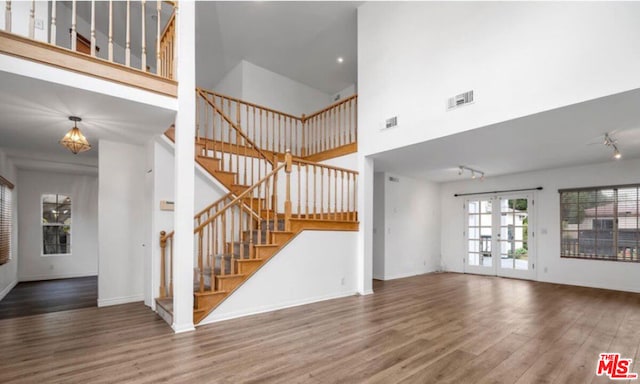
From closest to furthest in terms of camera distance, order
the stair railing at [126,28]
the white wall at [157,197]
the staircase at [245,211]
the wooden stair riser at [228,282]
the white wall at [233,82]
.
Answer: the stair railing at [126,28] < the wooden stair riser at [228,282] < the staircase at [245,211] < the white wall at [157,197] < the white wall at [233,82]

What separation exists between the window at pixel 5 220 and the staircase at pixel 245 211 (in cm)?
348

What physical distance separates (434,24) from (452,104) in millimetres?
1413

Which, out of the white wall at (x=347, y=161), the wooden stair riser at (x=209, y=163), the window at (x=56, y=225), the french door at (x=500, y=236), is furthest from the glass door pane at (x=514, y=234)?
the window at (x=56, y=225)

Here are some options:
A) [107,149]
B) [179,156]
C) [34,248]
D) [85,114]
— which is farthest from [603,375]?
[34,248]

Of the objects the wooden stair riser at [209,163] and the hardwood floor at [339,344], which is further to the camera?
the wooden stair riser at [209,163]

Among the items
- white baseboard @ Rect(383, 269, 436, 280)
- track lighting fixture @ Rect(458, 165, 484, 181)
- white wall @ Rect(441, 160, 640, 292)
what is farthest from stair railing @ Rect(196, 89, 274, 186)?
white wall @ Rect(441, 160, 640, 292)

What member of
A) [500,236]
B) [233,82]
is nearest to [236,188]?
[233,82]

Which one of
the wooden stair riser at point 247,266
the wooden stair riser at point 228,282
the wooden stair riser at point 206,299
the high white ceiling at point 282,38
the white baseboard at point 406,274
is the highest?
the high white ceiling at point 282,38

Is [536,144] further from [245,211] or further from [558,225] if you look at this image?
[245,211]

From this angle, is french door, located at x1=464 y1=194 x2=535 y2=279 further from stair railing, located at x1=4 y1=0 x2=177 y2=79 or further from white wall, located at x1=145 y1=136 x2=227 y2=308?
stair railing, located at x1=4 y1=0 x2=177 y2=79

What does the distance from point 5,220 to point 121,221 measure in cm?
268

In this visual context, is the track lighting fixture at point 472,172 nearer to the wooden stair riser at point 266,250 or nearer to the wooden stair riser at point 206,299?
the wooden stair riser at point 266,250

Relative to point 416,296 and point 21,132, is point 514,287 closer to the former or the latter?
point 416,296

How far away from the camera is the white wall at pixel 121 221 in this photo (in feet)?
17.0
